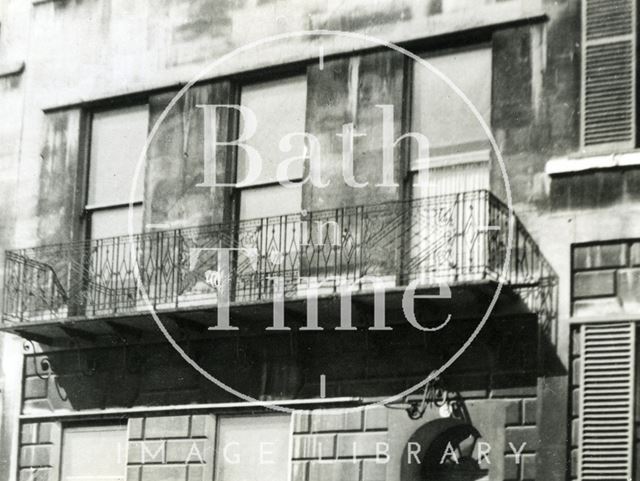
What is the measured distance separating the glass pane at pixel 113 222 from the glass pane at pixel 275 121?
175 cm

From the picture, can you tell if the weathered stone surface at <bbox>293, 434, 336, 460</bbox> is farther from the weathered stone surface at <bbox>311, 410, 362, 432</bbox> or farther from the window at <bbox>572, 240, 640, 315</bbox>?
the window at <bbox>572, 240, 640, 315</bbox>

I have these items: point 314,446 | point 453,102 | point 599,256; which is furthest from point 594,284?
point 314,446

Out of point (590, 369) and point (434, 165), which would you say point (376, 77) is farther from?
point (590, 369)

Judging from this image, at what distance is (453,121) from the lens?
21.5 meters

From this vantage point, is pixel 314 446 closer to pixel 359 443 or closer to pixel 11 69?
pixel 359 443

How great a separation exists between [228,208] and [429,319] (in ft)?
12.5

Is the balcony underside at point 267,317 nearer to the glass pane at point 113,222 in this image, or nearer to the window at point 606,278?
the window at point 606,278

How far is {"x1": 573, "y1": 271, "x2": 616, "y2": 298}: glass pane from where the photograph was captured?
19750 millimetres

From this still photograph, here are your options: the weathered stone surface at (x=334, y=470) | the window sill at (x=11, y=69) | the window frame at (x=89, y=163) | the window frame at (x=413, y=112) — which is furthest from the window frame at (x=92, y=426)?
the window sill at (x=11, y=69)

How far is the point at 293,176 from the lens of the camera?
22.8 m

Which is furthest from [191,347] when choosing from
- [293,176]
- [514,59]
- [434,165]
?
[514,59]

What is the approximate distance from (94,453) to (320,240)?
4364 millimetres

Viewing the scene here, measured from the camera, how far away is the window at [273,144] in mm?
22828

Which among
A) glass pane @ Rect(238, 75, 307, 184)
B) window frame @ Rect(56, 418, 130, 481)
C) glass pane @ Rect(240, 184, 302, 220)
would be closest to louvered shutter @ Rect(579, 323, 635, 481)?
glass pane @ Rect(240, 184, 302, 220)
